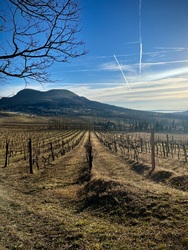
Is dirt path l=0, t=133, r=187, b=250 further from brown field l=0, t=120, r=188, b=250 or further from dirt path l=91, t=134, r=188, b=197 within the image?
dirt path l=91, t=134, r=188, b=197

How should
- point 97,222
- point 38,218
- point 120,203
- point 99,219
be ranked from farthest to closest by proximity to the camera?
point 120,203 < point 38,218 < point 99,219 < point 97,222

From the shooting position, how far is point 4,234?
7660mm

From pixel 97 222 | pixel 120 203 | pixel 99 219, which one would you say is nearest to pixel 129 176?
pixel 120 203

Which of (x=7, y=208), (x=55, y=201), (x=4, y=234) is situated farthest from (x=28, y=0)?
(x=55, y=201)

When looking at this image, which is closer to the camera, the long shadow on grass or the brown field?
the brown field

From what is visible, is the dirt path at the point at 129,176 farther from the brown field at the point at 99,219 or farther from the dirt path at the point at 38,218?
the dirt path at the point at 38,218

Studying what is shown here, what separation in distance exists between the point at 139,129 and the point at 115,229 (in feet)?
461

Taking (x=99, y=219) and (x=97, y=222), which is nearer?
(x=97, y=222)

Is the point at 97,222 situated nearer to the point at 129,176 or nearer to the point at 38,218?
the point at 38,218

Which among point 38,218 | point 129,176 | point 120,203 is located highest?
point 120,203

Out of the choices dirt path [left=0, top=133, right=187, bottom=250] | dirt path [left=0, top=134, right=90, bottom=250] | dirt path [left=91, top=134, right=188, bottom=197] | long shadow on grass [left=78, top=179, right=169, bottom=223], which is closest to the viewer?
dirt path [left=0, top=133, right=187, bottom=250]

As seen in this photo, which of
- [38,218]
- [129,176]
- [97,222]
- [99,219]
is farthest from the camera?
[129,176]

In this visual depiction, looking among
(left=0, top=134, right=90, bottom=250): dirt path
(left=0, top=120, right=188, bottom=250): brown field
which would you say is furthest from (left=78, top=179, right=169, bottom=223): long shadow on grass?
(left=0, top=134, right=90, bottom=250): dirt path

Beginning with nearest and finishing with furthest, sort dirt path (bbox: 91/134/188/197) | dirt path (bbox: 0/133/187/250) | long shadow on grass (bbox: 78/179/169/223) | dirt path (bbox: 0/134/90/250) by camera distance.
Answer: dirt path (bbox: 0/133/187/250), dirt path (bbox: 0/134/90/250), long shadow on grass (bbox: 78/179/169/223), dirt path (bbox: 91/134/188/197)
